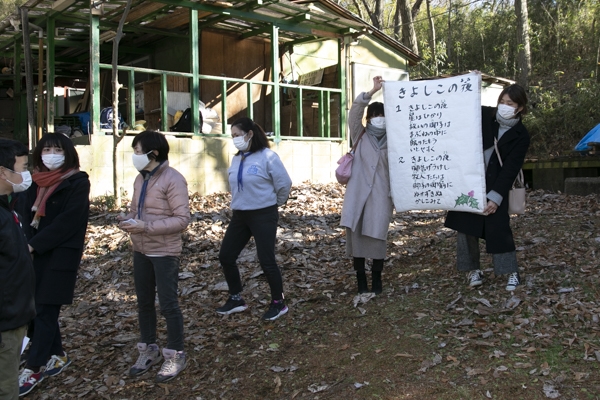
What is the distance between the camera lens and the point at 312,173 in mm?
13516

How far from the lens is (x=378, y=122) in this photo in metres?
5.68

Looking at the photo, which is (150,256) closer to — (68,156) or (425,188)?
(68,156)

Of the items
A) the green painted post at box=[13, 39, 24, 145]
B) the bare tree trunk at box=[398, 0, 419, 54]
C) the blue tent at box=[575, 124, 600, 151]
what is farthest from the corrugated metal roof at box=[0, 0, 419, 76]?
the bare tree trunk at box=[398, 0, 419, 54]

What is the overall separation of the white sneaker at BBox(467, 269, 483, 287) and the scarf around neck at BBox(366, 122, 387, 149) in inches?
59.1

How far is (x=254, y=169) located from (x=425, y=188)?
1.60 meters

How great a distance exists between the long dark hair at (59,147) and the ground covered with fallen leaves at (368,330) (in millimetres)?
1768

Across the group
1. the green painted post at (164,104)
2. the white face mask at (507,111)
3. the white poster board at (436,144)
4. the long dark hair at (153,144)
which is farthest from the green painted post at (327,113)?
the long dark hair at (153,144)

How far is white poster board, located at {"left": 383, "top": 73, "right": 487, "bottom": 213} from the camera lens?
5.30 m

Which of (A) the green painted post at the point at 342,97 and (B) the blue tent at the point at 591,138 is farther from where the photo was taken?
(A) the green painted post at the point at 342,97

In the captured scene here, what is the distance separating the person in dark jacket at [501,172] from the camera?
524cm

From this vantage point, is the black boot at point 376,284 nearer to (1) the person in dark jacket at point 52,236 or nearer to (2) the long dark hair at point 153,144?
(2) the long dark hair at point 153,144

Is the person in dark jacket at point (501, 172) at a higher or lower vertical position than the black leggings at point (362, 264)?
higher

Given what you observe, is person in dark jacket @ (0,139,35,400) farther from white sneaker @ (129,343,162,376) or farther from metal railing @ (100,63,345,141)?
metal railing @ (100,63,345,141)

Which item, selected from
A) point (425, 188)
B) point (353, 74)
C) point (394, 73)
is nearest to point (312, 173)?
point (353, 74)
